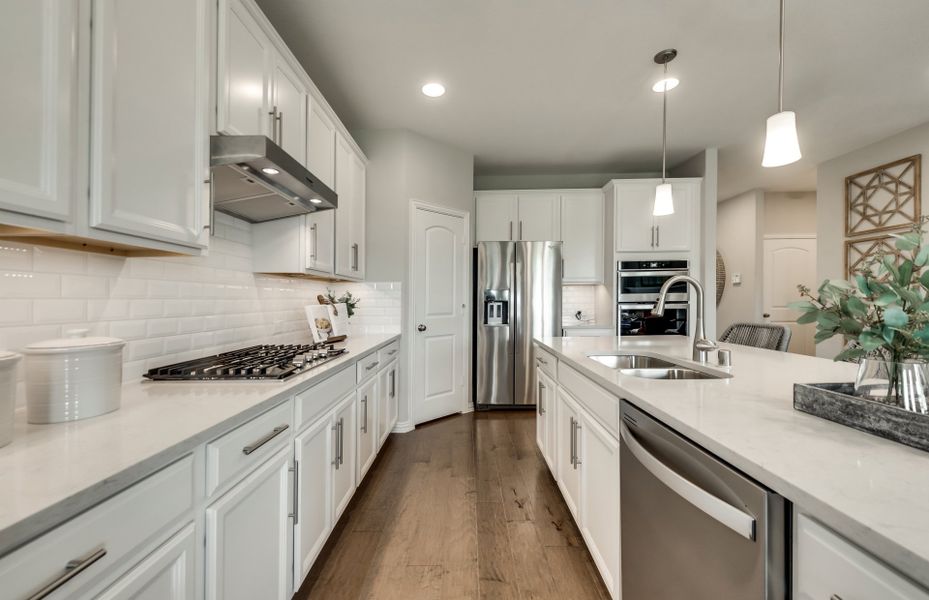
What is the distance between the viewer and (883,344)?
0.71 m

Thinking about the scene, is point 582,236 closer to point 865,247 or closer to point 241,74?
point 865,247

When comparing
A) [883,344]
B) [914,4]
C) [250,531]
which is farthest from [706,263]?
[250,531]

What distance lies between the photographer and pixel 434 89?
9.06 ft

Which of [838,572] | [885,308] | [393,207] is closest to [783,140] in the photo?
[885,308]

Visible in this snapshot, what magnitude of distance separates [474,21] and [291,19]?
1.02 metres

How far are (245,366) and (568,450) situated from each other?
149 centimetres

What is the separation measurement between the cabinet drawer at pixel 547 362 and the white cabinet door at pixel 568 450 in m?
0.16

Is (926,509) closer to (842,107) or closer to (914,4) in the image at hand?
(914,4)

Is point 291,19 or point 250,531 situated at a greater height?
point 291,19

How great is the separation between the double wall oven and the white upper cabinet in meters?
0.18

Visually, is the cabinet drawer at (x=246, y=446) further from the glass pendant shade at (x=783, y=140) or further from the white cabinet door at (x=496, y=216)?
the white cabinet door at (x=496, y=216)

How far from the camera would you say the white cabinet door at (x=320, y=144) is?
7.05ft

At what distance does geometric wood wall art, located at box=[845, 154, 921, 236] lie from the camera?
336 centimetres

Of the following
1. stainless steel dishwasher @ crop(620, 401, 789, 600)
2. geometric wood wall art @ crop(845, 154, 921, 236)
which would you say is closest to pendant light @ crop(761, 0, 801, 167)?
stainless steel dishwasher @ crop(620, 401, 789, 600)
